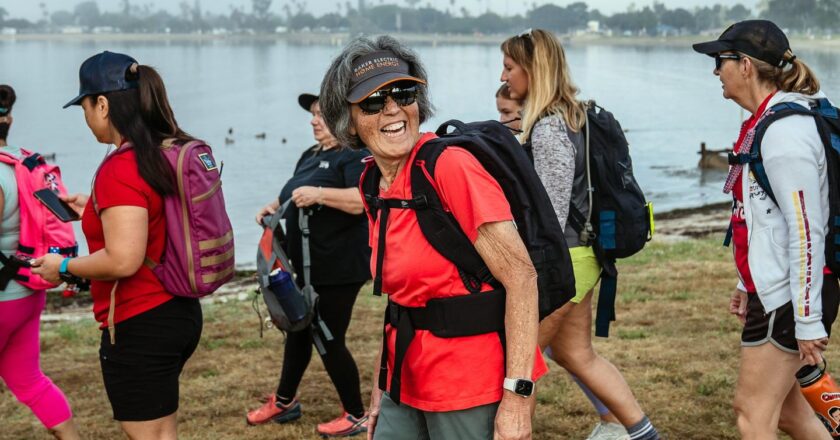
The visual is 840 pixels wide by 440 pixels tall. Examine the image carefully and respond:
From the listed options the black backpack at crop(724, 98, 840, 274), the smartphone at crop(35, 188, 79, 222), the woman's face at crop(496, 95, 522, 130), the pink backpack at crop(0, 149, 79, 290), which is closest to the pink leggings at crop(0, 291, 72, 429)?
the pink backpack at crop(0, 149, 79, 290)

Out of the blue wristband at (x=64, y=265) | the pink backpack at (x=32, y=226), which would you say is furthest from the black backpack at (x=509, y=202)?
the pink backpack at (x=32, y=226)

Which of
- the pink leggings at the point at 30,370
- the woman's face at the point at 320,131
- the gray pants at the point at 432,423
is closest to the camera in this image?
the gray pants at the point at 432,423

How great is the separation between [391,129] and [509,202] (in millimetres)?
430

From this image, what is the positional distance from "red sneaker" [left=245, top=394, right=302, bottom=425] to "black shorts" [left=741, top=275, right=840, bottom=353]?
305 cm

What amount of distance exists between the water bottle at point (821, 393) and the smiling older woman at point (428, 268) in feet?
5.83

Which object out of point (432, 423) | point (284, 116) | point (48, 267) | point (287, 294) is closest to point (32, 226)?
point (48, 267)

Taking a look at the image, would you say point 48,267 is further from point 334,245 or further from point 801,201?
point 801,201

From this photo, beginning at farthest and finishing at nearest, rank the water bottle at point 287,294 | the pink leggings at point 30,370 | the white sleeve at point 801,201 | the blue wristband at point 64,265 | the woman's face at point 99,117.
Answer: the water bottle at point 287,294, the pink leggings at point 30,370, the blue wristband at point 64,265, the woman's face at point 99,117, the white sleeve at point 801,201

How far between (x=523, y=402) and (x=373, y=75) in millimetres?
1074

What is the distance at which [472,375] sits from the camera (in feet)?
10.0

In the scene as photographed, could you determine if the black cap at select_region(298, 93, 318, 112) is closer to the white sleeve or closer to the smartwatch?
the white sleeve

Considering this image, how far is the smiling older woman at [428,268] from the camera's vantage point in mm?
2971

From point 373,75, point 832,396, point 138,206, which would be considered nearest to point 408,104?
point 373,75

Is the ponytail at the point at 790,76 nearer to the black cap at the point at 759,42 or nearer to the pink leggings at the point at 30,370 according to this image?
the black cap at the point at 759,42
